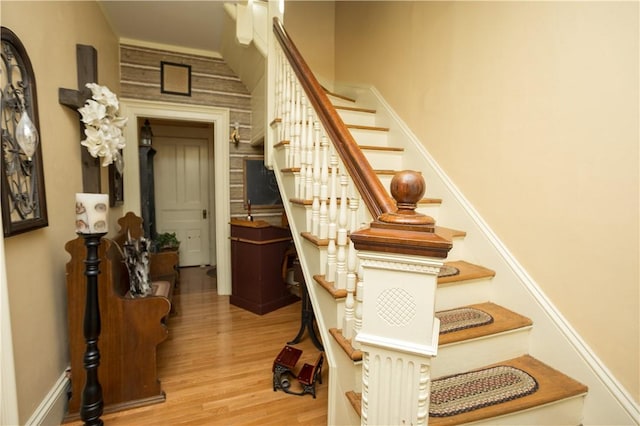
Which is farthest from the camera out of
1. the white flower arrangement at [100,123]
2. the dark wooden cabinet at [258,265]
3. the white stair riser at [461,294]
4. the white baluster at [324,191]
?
the dark wooden cabinet at [258,265]

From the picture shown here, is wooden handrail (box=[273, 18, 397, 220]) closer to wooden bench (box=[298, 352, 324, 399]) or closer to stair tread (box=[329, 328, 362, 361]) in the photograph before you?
stair tread (box=[329, 328, 362, 361])

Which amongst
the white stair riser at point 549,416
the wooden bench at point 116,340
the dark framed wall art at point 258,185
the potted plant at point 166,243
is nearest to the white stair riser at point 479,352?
the white stair riser at point 549,416

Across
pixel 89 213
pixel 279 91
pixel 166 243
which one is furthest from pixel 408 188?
pixel 166 243

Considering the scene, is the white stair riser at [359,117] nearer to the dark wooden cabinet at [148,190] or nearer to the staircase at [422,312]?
the staircase at [422,312]

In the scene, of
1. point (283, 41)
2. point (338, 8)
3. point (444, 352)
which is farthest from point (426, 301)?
point (338, 8)

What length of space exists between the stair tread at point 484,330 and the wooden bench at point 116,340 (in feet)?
3.75

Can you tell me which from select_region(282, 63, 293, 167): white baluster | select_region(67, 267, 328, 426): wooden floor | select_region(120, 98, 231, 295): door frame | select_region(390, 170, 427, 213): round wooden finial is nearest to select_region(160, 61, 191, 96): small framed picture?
select_region(120, 98, 231, 295): door frame

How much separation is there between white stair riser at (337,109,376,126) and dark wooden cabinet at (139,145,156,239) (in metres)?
3.00

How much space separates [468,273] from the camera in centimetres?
165

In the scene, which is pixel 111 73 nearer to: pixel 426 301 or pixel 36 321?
pixel 36 321

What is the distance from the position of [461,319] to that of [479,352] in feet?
0.51

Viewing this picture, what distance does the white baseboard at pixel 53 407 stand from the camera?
4.72ft

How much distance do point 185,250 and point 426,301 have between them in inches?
195

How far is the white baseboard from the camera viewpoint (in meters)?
1.44
